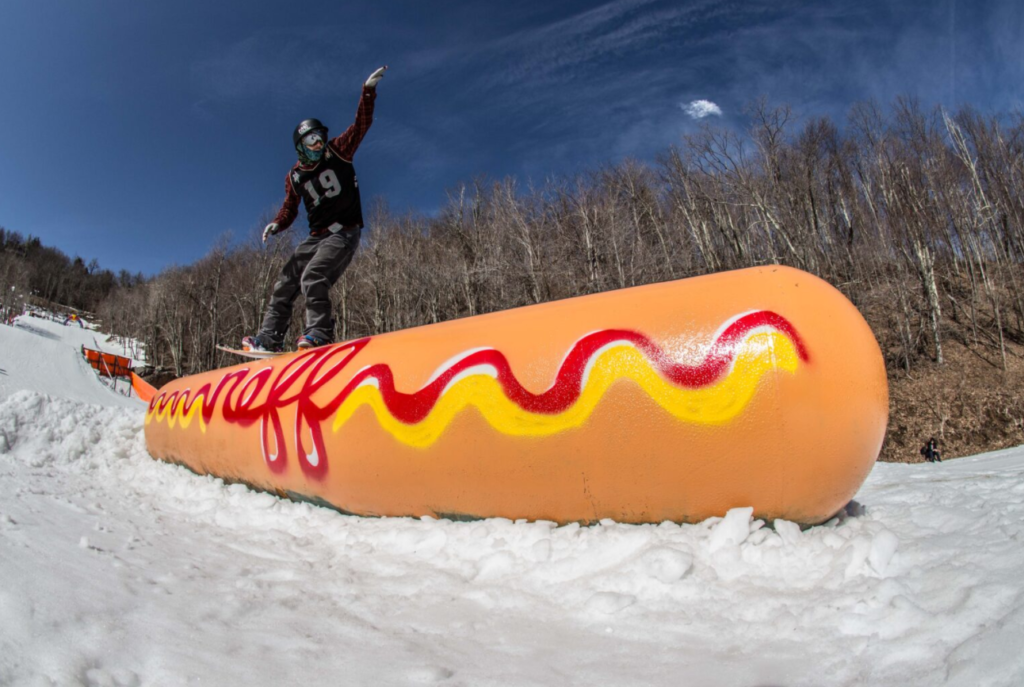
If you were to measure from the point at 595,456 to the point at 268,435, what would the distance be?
2524 millimetres

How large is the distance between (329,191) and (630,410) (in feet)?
11.7

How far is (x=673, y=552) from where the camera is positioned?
1748 mm

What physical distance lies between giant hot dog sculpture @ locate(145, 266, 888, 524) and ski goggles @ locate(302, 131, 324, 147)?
235cm

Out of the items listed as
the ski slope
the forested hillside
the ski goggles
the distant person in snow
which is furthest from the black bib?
the forested hillside

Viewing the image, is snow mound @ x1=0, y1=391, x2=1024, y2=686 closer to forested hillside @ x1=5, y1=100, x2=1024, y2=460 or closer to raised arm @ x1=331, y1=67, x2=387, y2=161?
raised arm @ x1=331, y1=67, x2=387, y2=161

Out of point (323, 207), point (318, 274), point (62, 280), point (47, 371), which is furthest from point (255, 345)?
point (62, 280)

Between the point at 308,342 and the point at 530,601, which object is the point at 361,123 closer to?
the point at 308,342

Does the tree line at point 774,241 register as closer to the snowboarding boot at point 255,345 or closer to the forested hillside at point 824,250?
the forested hillside at point 824,250

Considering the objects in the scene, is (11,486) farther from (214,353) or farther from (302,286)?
(214,353)

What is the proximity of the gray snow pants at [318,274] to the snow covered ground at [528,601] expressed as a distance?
2280mm

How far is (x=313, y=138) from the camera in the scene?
424 cm

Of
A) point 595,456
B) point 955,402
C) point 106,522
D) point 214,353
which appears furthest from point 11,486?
point 214,353

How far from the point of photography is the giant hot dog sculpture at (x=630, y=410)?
6.13 ft

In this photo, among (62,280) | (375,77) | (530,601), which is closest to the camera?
(530,601)
